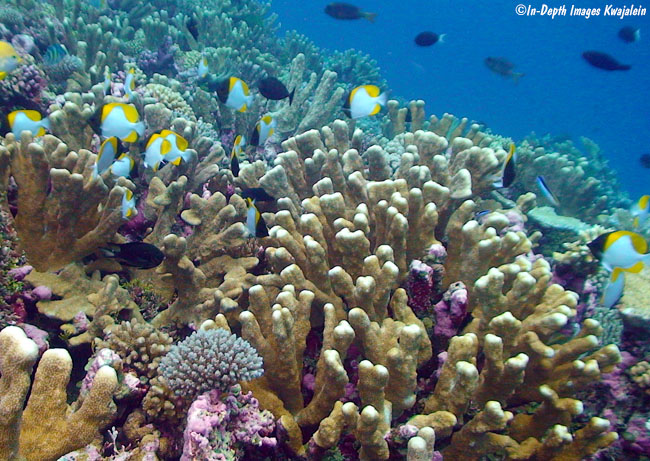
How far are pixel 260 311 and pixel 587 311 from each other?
11.7 feet

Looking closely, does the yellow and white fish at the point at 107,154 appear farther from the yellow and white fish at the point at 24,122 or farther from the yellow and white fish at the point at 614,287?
the yellow and white fish at the point at 614,287

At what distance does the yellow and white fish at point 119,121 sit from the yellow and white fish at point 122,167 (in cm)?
27

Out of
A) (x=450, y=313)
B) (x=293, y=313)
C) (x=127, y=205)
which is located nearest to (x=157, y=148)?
(x=127, y=205)

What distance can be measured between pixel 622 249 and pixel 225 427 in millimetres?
3197

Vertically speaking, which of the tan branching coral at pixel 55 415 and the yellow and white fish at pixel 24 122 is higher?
the yellow and white fish at pixel 24 122

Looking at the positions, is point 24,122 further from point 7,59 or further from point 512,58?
point 512,58

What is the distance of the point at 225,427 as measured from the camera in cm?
219

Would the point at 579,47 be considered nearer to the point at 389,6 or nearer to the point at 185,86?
the point at 389,6

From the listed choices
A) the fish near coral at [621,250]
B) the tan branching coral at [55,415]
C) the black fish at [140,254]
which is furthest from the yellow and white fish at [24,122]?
the fish near coral at [621,250]

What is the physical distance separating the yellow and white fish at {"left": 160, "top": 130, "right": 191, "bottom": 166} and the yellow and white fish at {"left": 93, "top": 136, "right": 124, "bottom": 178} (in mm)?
422

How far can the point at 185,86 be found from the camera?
785cm

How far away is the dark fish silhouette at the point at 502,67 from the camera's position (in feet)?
38.9

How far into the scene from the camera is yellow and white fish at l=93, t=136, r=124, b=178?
3371 mm

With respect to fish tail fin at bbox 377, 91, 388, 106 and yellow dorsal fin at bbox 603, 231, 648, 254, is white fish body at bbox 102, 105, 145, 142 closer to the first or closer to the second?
fish tail fin at bbox 377, 91, 388, 106
